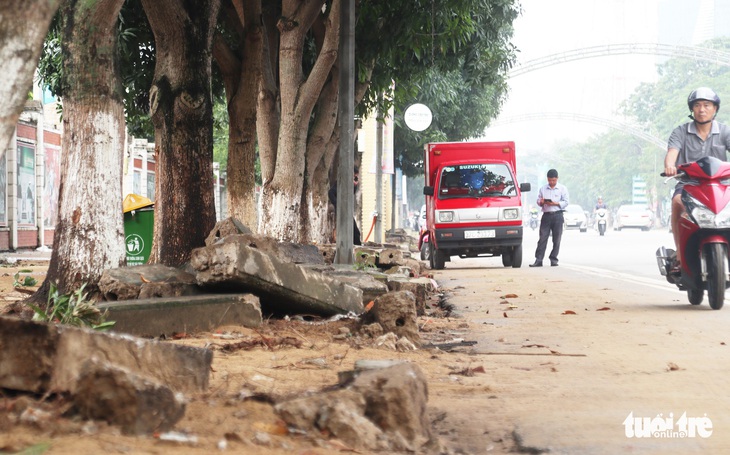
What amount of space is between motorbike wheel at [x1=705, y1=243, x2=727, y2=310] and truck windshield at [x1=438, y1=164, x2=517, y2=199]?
12348mm

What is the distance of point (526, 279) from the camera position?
17.4m

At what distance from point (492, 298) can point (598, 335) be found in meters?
4.67

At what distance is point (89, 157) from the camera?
915 cm

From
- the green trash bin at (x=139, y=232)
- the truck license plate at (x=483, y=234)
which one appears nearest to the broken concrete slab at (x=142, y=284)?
the green trash bin at (x=139, y=232)

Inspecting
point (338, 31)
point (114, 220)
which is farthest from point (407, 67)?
point (114, 220)

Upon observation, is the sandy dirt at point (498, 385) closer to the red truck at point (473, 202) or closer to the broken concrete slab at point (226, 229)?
the broken concrete slab at point (226, 229)

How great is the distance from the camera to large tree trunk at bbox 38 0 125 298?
9.05 meters

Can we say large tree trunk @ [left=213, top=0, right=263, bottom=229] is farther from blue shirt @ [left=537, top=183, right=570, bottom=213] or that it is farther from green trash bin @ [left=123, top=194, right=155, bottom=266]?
blue shirt @ [left=537, top=183, right=570, bottom=213]

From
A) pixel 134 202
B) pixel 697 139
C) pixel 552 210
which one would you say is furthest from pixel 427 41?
pixel 697 139

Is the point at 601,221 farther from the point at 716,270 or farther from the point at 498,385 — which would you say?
the point at 498,385

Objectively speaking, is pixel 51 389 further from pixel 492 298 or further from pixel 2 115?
pixel 492 298

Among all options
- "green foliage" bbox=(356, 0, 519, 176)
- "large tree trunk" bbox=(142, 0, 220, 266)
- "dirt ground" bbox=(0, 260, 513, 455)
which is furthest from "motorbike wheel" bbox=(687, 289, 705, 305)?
"green foliage" bbox=(356, 0, 519, 176)

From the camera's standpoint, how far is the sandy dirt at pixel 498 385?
3.86 meters

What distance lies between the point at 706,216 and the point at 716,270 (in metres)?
0.52
